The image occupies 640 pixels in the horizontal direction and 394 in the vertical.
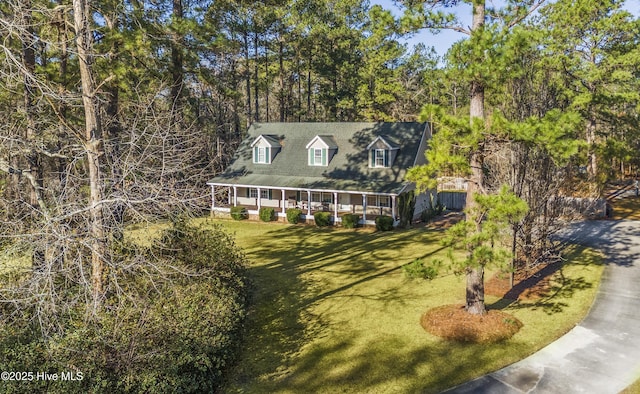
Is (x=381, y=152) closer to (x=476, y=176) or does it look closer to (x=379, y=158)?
(x=379, y=158)

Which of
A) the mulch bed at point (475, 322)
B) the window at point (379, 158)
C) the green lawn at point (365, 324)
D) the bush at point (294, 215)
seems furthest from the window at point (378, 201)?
the mulch bed at point (475, 322)

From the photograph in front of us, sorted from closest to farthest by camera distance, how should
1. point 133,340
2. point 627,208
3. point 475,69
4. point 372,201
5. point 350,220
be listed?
point 133,340, point 475,69, point 350,220, point 372,201, point 627,208

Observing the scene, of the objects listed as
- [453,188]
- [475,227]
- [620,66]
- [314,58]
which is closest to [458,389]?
[475,227]

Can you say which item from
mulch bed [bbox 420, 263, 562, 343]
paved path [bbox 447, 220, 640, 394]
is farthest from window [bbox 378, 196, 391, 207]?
paved path [bbox 447, 220, 640, 394]

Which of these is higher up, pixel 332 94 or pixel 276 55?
pixel 276 55

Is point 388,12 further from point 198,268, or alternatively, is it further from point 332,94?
point 332,94

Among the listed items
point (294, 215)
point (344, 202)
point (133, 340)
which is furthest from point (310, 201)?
point (133, 340)

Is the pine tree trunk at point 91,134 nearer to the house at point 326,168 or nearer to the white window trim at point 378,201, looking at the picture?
the house at point 326,168
